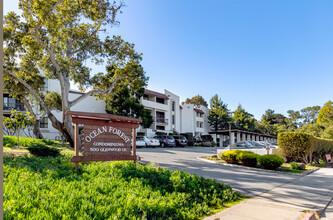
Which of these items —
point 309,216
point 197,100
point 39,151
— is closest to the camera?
point 309,216

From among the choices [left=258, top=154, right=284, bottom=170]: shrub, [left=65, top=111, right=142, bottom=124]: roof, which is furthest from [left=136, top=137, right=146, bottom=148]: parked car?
[left=65, top=111, right=142, bottom=124]: roof

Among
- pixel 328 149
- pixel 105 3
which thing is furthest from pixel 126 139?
→ pixel 328 149

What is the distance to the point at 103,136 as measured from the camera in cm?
750

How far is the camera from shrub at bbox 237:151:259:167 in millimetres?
14516

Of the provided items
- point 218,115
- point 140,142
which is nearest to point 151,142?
point 140,142

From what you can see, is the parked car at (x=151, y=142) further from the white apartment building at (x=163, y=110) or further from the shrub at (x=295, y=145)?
the shrub at (x=295, y=145)

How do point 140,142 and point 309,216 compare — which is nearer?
point 309,216

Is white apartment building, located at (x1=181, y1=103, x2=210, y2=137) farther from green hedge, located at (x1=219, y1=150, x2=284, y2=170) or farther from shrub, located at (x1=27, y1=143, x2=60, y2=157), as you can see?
shrub, located at (x1=27, y1=143, x2=60, y2=157)

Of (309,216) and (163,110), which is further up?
(163,110)

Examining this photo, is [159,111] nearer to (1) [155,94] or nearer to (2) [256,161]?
(1) [155,94]

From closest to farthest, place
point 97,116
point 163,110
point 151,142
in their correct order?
point 97,116 → point 151,142 → point 163,110

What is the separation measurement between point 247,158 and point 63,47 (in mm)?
15353

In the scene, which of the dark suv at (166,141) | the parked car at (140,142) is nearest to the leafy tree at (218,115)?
the dark suv at (166,141)

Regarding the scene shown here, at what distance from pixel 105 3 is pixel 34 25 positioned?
4.55 meters
